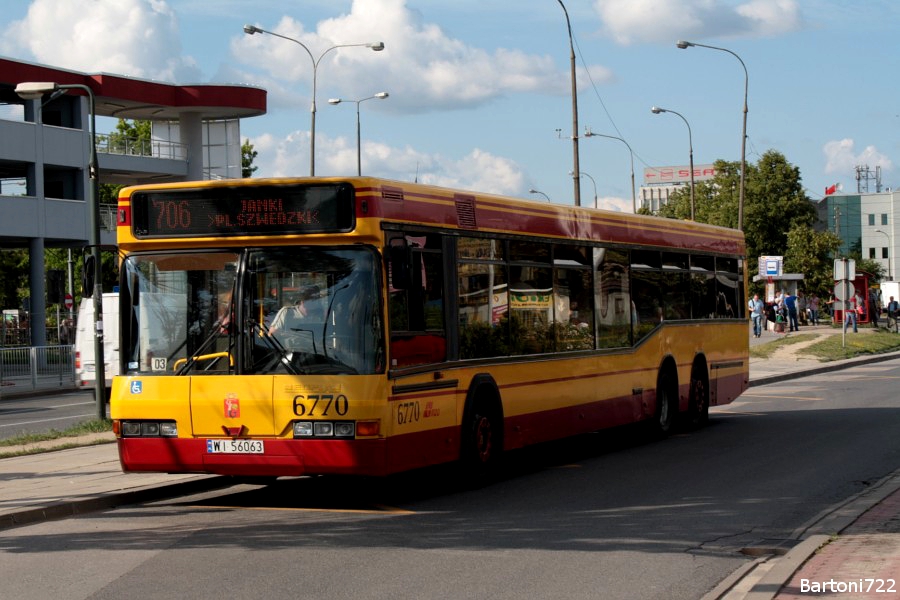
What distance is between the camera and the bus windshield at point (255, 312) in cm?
1131

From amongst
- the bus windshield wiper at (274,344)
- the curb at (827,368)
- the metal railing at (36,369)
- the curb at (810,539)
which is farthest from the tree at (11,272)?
the curb at (810,539)

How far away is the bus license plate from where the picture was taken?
448 inches

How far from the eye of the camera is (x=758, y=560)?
8875 millimetres

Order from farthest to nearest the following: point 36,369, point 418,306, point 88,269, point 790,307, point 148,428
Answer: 1. point 790,307
2. point 36,369
3. point 88,269
4. point 418,306
5. point 148,428

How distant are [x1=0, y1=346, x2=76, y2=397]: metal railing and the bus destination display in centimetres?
2521

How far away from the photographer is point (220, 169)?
60.4m

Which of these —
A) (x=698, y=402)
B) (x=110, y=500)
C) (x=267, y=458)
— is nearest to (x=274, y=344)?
(x=267, y=458)

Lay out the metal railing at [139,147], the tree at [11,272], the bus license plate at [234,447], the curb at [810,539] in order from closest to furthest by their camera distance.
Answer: the curb at [810,539] < the bus license plate at [234,447] < the metal railing at [139,147] < the tree at [11,272]

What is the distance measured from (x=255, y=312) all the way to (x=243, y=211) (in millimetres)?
946

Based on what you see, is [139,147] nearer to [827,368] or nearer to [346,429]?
[827,368]

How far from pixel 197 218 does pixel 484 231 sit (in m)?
3.11

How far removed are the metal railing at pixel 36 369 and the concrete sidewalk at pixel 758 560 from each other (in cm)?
1857

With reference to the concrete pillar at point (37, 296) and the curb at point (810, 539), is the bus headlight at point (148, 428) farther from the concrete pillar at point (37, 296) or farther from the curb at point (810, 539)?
the concrete pillar at point (37, 296)

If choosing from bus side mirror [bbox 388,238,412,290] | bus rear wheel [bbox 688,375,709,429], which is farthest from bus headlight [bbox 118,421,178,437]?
bus rear wheel [bbox 688,375,709,429]
